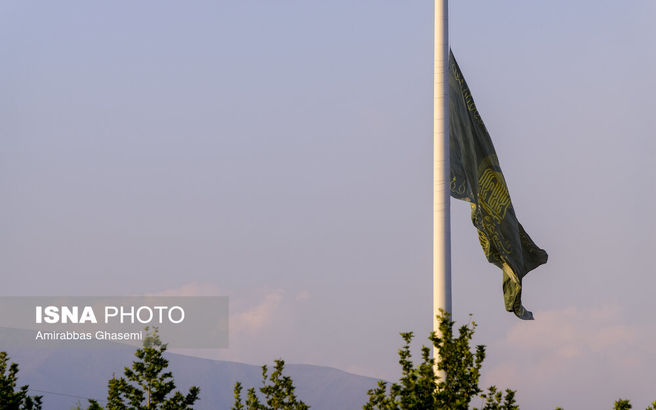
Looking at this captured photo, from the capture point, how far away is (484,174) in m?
26.8

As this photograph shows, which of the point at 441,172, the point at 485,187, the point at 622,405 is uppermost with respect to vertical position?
the point at 485,187

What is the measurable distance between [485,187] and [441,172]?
2.95m

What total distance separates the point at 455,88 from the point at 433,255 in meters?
4.42

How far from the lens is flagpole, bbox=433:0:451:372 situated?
2316cm

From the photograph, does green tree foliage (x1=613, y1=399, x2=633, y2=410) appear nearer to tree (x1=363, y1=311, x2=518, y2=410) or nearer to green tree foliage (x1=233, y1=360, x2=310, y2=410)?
tree (x1=363, y1=311, x2=518, y2=410)

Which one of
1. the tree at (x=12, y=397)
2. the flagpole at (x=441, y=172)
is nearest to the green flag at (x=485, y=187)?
the flagpole at (x=441, y=172)

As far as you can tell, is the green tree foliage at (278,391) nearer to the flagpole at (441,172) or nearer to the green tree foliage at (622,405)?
the flagpole at (441,172)

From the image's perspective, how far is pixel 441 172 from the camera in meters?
24.0

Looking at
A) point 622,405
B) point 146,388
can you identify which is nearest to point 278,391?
point 146,388

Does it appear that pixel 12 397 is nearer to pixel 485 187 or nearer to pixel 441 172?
pixel 441 172

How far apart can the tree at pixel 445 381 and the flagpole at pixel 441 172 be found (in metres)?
2.38

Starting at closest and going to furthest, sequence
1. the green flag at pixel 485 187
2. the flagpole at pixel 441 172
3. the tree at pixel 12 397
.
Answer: the tree at pixel 12 397 → the flagpole at pixel 441 172 → the green flag at pixel 485 187

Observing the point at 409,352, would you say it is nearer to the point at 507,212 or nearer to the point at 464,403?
the point at 464,403

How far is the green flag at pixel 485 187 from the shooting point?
2533 cm
